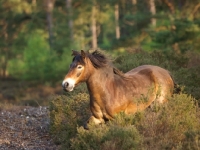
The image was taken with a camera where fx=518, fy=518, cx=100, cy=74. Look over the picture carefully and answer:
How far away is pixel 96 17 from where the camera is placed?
49.7m

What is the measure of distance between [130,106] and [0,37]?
34.9m

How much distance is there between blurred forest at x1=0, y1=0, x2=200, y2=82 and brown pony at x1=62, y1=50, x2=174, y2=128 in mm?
16313

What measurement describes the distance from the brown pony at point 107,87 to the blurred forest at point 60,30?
16.3 m

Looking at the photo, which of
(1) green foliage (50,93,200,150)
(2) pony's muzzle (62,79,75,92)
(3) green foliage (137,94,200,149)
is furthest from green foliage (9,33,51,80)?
(2) pony's muzzle (62,79,75,92)

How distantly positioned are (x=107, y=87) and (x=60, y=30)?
31146mm

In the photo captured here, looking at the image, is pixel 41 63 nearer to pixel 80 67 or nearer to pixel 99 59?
pixel 99 59

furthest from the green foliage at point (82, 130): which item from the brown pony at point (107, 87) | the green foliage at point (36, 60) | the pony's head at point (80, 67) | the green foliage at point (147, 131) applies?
the green foliage at point (36, 60)

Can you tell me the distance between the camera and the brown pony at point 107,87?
8547 millimetres

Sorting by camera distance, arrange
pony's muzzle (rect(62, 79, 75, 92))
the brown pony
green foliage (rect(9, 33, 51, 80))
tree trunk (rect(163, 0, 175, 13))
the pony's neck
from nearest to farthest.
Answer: pony's muzzle (rect(62, 79, 75, 92)), the brown pony, the pony's neck, tree trunk (rect(163, 0, 175, 13)), green foliage (rect(9, 33, 51, 80))

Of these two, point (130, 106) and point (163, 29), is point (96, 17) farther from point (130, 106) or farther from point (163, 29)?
point (130, 106)

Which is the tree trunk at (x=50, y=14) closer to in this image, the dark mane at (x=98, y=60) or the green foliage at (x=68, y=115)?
the green foliage at (x=68, y=115)

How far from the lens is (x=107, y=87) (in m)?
8.88

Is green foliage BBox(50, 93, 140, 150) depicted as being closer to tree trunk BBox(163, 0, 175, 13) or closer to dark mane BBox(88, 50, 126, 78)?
dark mane BBox(88, 50, 126, 78)

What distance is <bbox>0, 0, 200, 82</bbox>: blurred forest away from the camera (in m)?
28.9
